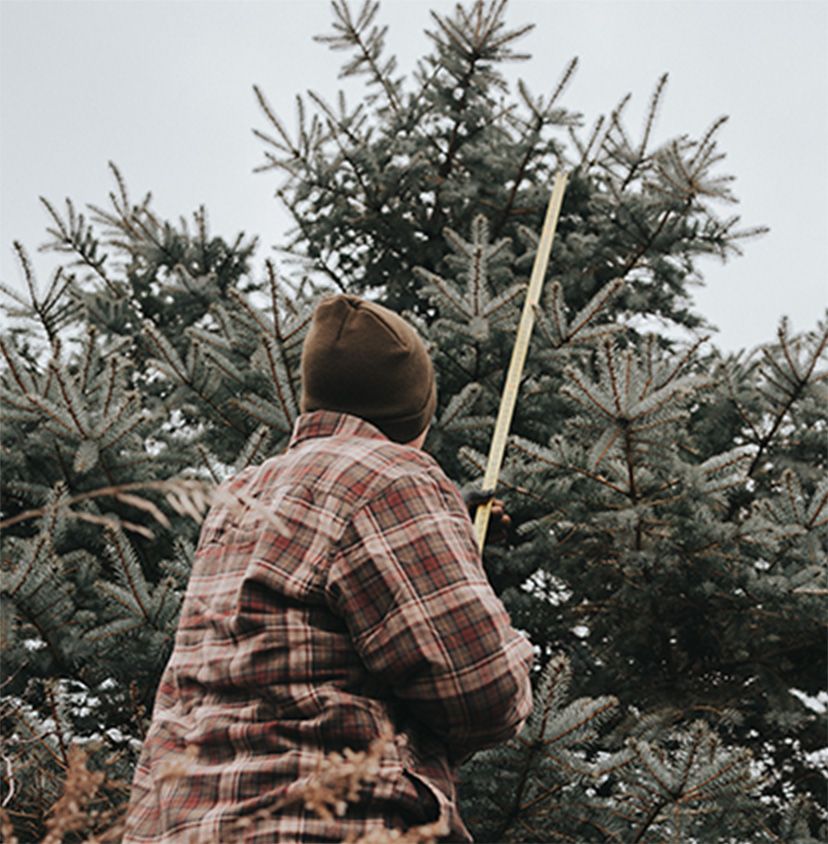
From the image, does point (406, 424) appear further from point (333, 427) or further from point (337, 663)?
point (337, 663)

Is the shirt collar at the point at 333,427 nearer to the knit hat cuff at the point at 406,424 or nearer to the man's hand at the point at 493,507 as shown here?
the knit hat cuff at the point at 406,424

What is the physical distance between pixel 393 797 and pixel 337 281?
5269 mm

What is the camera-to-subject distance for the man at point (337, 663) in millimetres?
1716

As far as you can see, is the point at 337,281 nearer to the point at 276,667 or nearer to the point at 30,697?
the point at 30,697

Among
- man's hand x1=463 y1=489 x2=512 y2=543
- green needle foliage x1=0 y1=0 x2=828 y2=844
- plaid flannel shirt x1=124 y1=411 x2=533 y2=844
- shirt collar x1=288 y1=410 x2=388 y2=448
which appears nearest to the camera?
plaid flannel shirt x1=124 y1=411 x2=533 y2=844

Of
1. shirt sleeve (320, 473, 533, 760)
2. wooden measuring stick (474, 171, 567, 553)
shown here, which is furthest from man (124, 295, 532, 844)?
wooden measuring stick (474, 171, 567, 553)

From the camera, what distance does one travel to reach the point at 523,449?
3893 mm

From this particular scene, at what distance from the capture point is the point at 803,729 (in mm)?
4770

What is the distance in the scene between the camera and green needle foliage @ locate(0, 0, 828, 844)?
3.72 m

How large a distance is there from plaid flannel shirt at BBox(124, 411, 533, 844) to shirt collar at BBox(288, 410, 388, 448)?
112mm

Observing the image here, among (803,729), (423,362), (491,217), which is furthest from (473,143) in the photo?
(423,362)

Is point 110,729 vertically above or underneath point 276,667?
underneath

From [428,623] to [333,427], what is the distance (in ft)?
1.54

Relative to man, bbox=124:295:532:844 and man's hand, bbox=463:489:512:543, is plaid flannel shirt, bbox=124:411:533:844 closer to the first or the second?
man, bbox=124:295:532:844
